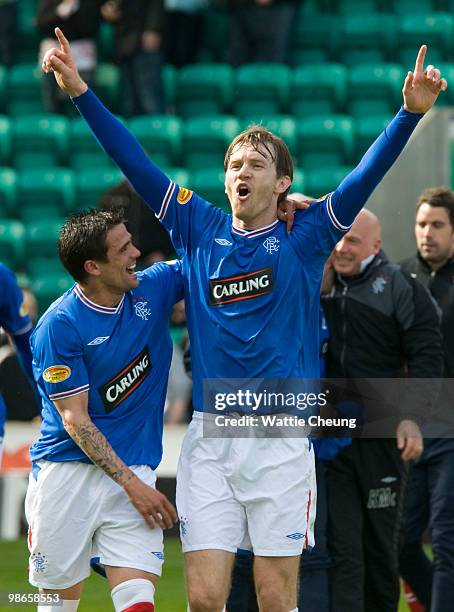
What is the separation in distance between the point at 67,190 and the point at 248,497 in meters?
7.55

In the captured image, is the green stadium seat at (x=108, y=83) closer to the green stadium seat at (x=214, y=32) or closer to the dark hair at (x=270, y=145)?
the green stadium seat at (x=214, y=32)

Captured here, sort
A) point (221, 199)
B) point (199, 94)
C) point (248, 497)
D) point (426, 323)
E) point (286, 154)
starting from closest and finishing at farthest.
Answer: point (248, 497) → point (286, 154) → point (426, 323) → point (221, 199) → point (199, 94)

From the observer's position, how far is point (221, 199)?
10.9 m

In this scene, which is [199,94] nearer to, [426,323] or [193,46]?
[193,46]

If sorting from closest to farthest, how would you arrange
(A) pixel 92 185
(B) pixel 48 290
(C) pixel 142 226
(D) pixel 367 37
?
(C) pixel 142 226
(B) pixel 48 290
(A) pixel 92 185
(D) pixel 367 37

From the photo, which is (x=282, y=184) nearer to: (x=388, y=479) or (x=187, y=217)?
(x=187, y=217)

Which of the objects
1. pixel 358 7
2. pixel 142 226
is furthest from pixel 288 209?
pixel 358 7

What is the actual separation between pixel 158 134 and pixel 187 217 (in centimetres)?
706

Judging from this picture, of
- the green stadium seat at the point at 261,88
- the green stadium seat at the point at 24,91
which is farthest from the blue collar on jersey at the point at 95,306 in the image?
the green stadium seat at the point at 24,91

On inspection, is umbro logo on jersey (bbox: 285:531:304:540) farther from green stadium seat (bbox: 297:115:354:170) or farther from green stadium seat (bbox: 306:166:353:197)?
green stadium seat (bbox: 297:115:354:170)

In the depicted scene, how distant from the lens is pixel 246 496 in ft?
13.7

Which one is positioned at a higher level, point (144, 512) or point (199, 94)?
point (199, 94)

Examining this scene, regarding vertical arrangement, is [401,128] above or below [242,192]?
above

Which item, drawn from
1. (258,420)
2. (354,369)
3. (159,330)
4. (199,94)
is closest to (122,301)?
(159,330)
